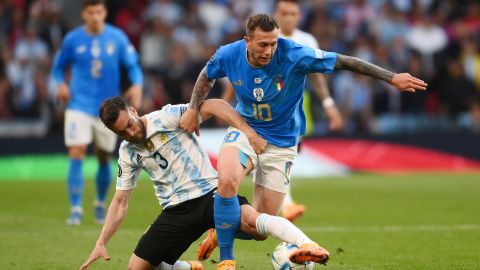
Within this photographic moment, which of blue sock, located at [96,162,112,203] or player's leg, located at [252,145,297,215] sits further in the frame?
blue sock, located at [96,162,112,203]

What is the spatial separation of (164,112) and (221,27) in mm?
15089

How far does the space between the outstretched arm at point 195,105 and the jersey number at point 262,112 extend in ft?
1.56

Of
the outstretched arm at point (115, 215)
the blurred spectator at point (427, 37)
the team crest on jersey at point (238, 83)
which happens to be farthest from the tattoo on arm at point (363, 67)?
the blurred spectator at point (427, 37)

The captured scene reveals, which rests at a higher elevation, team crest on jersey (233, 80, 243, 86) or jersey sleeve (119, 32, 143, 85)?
team crest on jersey (233, 80, 243, 86)

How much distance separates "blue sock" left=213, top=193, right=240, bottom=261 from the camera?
750 centimetres

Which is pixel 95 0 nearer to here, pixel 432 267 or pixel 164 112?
pixel 164 112

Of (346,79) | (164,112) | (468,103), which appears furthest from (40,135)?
(164,112)

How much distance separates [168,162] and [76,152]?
484 centimetres

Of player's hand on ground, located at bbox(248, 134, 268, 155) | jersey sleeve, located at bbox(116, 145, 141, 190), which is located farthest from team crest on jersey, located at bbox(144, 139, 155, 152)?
player's hand on ground, located at bbox(248, 134, 268, 155)

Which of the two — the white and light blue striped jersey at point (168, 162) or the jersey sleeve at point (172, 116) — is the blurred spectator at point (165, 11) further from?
the white and light blue striped jersey at point (168, 162)

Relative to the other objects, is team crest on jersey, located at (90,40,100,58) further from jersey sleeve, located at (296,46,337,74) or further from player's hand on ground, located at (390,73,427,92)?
player's hand on ground, located at (390,73,427,92)

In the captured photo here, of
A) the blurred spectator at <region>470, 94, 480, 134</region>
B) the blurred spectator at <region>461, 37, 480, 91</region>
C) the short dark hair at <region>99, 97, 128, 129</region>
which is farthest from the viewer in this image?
the blurred spectator at <region>461, 37, 480, 91</region>

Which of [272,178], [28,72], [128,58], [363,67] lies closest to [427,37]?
[28,72]

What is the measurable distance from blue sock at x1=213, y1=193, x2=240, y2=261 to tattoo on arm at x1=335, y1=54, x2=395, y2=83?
140cm
